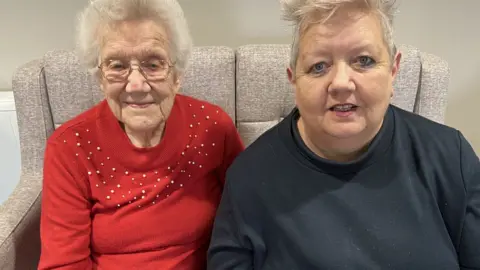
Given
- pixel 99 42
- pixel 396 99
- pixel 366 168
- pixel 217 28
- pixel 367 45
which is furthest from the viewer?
pixel 217 28

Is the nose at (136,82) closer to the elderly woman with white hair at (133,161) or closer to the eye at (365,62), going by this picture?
the elderly woman with white hair at (133,161)

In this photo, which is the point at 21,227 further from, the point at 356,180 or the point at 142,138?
the point at 356,180

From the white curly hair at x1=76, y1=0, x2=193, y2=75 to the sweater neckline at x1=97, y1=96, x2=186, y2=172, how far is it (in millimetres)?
142

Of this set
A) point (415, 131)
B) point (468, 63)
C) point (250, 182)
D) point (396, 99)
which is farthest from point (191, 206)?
point (468, 63)

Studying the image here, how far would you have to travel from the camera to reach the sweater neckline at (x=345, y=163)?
1.14m

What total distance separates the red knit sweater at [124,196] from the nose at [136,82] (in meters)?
0.17

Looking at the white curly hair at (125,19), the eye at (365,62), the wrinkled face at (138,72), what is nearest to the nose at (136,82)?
the wrinkled face at (138,72)

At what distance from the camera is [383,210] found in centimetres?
115

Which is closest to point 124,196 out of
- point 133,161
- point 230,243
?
point 133,161

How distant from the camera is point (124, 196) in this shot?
4.42 feet

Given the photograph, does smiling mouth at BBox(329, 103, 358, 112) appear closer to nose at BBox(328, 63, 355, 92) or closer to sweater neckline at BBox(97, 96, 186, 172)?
nose at BBox(328, 63, 355, 92)

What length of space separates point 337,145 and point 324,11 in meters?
0.30

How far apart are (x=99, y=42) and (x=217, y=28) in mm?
759

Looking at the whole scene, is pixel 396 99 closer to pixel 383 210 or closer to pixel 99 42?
pixel 383 210
